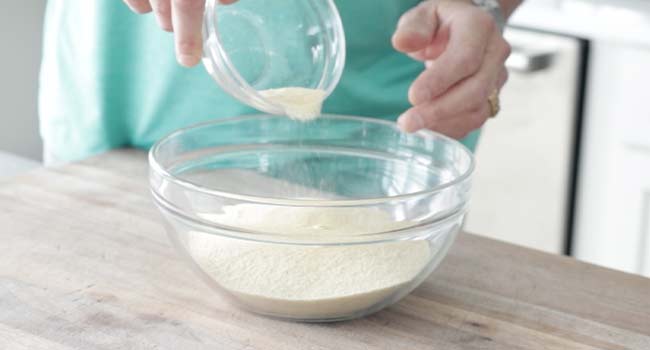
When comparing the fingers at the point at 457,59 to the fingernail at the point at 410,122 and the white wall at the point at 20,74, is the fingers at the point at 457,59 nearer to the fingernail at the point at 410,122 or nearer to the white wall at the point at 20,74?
the fingernail at the point at 410,122

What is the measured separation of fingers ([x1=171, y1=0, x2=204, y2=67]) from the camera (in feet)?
2.77

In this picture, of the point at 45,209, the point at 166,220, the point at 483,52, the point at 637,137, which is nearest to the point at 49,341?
the point at 166,220

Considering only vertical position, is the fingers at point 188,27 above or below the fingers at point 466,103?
above

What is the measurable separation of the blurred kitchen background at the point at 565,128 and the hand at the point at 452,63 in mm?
765

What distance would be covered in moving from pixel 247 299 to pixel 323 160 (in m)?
0.27

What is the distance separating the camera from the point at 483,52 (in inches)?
44.2

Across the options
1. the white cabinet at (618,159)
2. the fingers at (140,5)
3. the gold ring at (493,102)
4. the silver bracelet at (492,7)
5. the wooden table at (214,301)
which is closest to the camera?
the wooden table at (214,301)

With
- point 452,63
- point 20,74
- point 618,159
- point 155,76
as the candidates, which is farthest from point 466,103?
point 20,74

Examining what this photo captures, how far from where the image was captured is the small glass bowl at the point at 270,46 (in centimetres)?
91

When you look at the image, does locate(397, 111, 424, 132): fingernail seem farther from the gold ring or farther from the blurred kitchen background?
the blurred kitchen background

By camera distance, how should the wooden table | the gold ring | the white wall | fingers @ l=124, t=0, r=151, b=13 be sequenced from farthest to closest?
1. the white wall
2. the gold ring
3. fingers @ l=124, t=0, r=151, b=13
4. the wooden table

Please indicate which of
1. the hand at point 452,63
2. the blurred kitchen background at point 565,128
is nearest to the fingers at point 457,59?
the hand at point 452,63

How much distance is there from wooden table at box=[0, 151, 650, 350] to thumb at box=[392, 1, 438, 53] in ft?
0.71


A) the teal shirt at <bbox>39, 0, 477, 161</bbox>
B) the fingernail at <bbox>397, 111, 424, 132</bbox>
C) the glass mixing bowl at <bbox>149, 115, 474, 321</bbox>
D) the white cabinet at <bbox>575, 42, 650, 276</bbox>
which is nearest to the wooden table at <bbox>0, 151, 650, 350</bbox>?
the glass mixing bowl at <bbox>149, 115, 474, 321</bbox>
